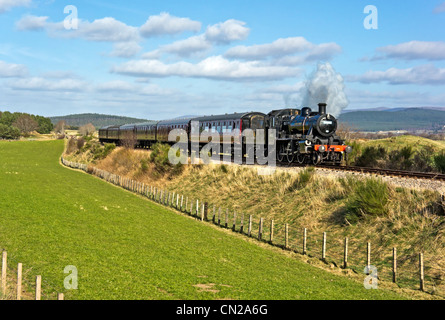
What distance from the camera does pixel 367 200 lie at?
22.4 metres

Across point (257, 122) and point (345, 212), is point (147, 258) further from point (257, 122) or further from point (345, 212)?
point (257, 122)

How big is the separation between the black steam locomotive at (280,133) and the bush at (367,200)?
8.83 metres

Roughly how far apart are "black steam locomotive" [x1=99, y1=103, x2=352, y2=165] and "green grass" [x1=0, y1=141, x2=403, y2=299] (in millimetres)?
10563

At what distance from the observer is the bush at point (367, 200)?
2217cm

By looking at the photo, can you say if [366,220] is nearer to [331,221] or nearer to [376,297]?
[331,221]

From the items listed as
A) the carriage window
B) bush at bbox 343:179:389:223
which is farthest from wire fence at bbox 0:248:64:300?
the carriage window

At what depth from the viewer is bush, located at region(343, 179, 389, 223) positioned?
22172mm

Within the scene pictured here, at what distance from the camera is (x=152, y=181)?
5056cm

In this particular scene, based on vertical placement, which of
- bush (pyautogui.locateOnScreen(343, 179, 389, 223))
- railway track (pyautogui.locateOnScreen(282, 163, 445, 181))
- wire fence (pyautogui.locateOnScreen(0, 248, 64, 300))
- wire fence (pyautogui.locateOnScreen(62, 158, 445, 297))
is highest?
railway track (pyautogui.locateOnScreen(282, 163, 445, 181))

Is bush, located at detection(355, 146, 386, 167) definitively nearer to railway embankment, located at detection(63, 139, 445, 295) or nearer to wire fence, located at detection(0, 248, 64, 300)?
railway embankment, located at detection(63, 139, 445, 295)

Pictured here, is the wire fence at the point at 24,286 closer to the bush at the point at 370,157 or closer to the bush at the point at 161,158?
the bush at the point at 370,157

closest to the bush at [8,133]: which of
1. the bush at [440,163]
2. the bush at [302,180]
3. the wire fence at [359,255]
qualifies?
the wire fence at [359,255]
